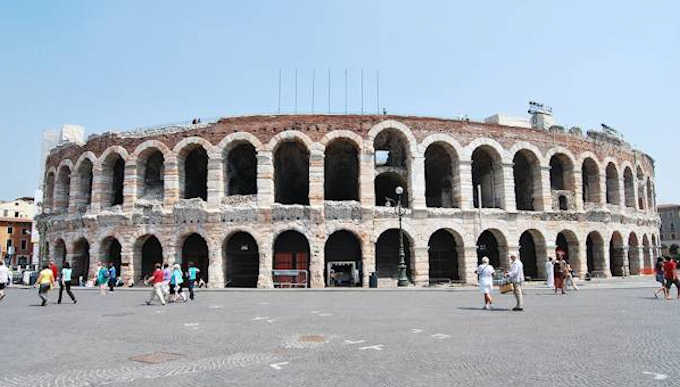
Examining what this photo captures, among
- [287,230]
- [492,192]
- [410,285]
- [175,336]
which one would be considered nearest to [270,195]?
[287,230]

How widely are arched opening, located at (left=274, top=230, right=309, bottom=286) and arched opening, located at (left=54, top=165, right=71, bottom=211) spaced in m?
15.9

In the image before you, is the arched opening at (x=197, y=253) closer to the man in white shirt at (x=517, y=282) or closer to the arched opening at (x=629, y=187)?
the man in white shirt at (x=517, y=282)

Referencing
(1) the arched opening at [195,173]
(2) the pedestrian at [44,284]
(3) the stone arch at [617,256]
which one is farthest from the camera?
(3) the stone arch at [617,256]

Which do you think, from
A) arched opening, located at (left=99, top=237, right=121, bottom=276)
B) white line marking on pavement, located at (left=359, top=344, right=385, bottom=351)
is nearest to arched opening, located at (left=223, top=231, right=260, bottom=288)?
arched opening, located at (left=99, top=237, right=121, bottom=276)

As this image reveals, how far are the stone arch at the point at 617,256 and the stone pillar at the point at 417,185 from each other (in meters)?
15.4

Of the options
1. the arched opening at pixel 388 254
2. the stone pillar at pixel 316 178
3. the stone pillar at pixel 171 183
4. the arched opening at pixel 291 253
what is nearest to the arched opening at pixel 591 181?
the arched opening at pixel 388 254

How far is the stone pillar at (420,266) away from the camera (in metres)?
25.0

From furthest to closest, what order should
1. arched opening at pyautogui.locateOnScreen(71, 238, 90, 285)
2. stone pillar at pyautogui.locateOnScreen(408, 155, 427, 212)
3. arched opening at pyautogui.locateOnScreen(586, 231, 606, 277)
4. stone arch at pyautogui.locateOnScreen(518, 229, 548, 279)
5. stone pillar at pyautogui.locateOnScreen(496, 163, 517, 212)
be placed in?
arched opening at pyautogui.locateOnScreen(586, 231, 606, 277) → arched opening at pyautogui.locateOnScreen(71, 238, 90, 285) → stone arch at pyautogui.locateOnScreen(518, 229, 548, 279) → stone pillar at pyautogui.locateOnScreen(496, 163, 517, 212) → stone pillar at pyautogui.locateOnScreen(408, 155, 427, 212)

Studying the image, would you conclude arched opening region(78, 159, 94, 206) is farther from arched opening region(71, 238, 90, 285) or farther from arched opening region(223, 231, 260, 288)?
arched opening region(223, 231, 260, 288)

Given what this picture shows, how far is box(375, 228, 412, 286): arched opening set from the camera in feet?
88.8

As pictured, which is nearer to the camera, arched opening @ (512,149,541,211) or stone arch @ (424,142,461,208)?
stone arch @ (424,142,461,208)

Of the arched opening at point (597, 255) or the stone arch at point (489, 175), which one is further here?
the arched opening at point (597, 255)

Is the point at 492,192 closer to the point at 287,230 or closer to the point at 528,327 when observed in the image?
the point at 287,230

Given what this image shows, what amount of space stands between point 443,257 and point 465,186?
484 centimetres
